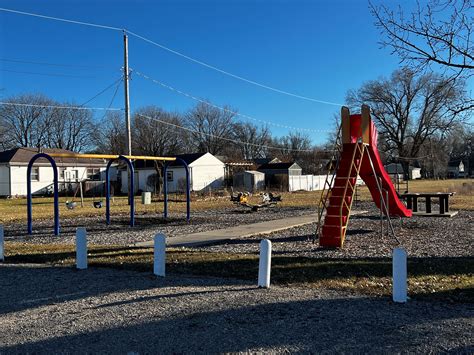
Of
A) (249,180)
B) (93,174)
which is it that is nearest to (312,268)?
(249,180)

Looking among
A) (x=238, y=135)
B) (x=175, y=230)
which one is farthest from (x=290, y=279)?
(x=238, y=135)

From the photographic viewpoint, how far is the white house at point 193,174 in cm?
4872

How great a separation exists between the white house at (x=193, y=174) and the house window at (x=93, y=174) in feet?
9.57

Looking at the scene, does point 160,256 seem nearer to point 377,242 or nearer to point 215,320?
point 215,320

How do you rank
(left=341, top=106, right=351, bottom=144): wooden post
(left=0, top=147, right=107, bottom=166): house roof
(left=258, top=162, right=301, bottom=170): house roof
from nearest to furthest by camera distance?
(left=341, top=106, right=351, bottom=144): wooden post
(left=0, top=147, right=107, bottom=166): house roof
(left=258, top=162, right=301, bottom=170): house roof

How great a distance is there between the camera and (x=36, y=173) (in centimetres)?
4684

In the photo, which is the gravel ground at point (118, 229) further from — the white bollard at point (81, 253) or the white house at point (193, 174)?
the white house at point (193, 174)

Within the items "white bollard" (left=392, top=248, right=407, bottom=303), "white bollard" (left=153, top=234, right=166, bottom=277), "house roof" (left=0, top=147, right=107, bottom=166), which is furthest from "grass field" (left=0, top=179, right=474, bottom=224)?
"white bollard" (left=392, top=248, right=407, bottom=303)

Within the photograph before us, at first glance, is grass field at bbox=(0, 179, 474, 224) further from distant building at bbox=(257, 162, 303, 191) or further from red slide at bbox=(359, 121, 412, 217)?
distant building at bbox=(257, 162, 303, 191)

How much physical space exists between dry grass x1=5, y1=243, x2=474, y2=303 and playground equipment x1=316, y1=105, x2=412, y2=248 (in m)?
2.15

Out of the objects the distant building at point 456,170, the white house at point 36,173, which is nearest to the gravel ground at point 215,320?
the white house at point 36,173

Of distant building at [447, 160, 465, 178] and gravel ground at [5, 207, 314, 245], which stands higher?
distant building at [447, 160, 465, 178]

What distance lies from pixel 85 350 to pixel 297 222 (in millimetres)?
13549

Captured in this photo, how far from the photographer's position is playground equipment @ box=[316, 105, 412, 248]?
11.9 metres
